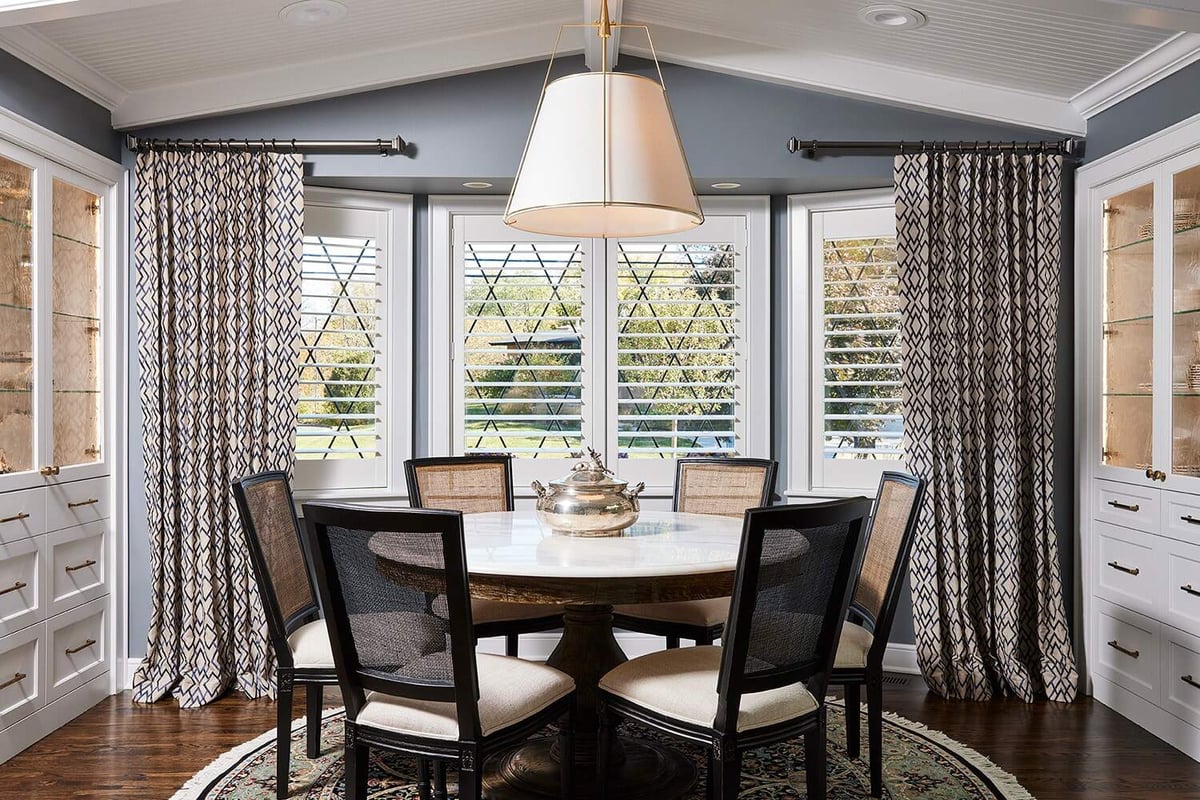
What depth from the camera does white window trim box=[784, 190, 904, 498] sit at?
4582 millimetres

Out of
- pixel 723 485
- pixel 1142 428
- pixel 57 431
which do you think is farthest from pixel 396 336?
pixel 1142 428

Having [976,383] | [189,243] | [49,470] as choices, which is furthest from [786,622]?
[189,243]

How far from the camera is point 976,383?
411 cm

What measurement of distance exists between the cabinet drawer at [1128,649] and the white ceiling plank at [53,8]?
12.7 ft

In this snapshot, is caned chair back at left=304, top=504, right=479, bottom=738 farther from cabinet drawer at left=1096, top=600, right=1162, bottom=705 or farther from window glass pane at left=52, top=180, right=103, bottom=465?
cabinet drawer at left=1096, top=600, right=1162, bottom=705

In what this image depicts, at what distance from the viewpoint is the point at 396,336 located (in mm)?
4594

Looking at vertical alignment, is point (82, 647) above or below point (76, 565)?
below

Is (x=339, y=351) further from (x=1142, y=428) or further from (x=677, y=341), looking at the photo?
(x=1142, y=428)

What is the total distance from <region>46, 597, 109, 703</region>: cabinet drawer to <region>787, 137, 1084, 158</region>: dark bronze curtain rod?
3368 mm

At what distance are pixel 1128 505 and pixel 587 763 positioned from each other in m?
2.27

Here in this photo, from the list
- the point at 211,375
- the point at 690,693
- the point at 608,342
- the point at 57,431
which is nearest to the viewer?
the point at 690,693

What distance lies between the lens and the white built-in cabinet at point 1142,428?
3455 millimetres

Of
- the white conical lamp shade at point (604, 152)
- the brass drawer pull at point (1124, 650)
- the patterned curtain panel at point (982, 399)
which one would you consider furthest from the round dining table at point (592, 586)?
the brass drawer pull at point (1124, 650)

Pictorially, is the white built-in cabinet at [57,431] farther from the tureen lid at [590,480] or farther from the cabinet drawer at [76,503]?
the tureen lid at [590,480]
